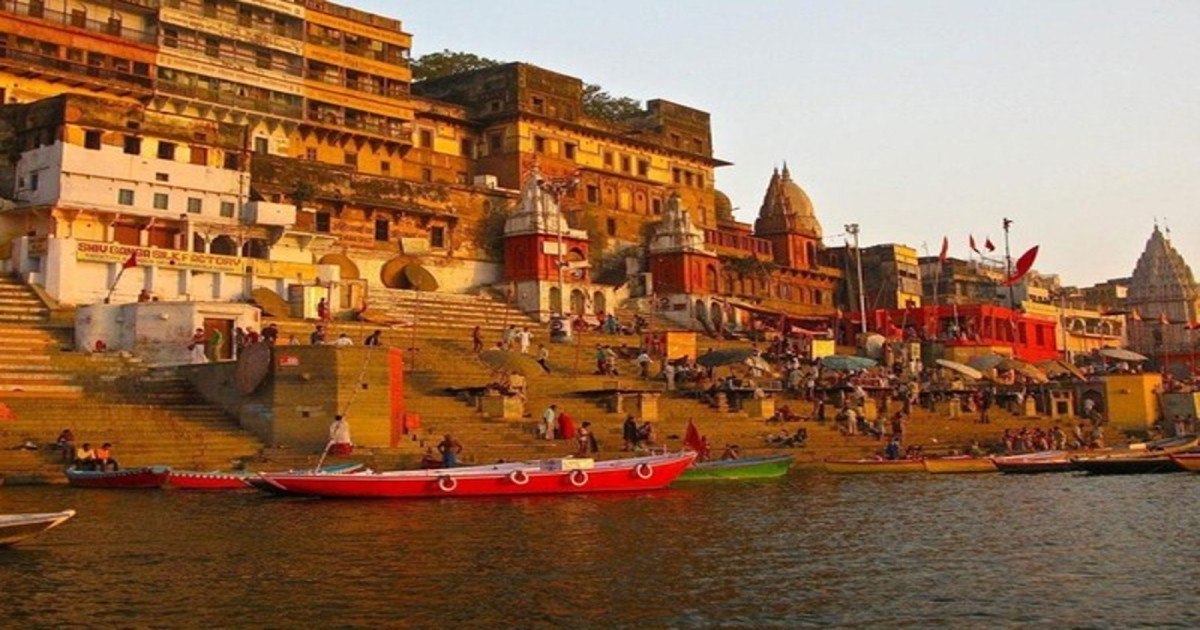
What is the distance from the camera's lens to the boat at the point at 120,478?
23.9 meters

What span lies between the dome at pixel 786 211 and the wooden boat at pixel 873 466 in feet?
128

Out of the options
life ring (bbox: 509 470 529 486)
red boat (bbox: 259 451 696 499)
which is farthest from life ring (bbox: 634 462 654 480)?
life ring (bbox: 509 470 529 486)

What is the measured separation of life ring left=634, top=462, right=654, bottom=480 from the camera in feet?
81.5

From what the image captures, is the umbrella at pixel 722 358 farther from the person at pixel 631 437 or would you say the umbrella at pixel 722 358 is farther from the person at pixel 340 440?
the person at pixel 340 440

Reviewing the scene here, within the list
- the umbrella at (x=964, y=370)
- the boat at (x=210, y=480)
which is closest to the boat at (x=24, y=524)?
the boat at (x=210, y=480)

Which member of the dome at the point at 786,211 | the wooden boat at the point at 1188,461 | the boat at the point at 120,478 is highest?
the dome at the point at 786,211

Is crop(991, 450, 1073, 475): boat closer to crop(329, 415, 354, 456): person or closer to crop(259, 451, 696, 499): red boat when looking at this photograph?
crop(259, 451, 696, 499): red boat

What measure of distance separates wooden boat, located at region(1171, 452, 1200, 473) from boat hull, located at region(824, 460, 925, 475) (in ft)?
20.7

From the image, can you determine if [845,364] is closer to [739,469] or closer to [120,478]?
[739,469]

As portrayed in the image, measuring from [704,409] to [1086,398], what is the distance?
70.0 feet

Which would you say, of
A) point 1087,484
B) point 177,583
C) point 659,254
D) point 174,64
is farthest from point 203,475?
point 659,254

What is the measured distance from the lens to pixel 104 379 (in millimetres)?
30125

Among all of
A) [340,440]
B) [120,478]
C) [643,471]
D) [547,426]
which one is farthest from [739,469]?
[120,478]

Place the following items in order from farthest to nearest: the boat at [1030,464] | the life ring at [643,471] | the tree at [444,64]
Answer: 1. the tree at [444,64]
2. the boat at [1030,464]
3. the life ring at [643,471]
